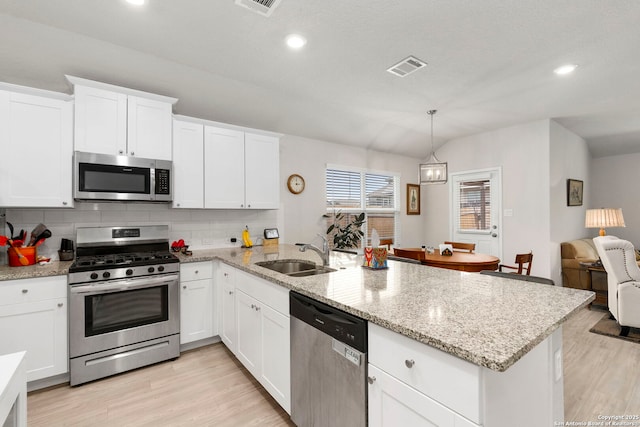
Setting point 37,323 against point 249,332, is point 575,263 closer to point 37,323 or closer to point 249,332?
point 249,332

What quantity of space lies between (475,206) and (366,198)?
6.54 ft

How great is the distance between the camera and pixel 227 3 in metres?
2.05

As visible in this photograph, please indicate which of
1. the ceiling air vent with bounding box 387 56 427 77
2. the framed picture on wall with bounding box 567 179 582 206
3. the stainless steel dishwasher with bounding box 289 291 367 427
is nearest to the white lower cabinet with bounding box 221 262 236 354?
the stainless steel dishwasher with bounding box 289 291 367 427

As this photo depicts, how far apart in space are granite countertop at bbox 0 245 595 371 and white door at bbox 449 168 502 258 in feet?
12.2

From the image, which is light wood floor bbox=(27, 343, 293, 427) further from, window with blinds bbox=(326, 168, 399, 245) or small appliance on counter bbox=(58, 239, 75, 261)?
window with blinds bbox=(326, 168, 399, 245)

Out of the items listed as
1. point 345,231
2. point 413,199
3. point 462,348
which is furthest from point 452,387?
point 413,199

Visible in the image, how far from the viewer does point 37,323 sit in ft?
7.28

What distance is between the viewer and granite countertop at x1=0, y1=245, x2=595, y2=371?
0.93 metres

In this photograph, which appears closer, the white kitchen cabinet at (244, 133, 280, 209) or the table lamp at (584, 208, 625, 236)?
the white kitchen cabinet at (244, 133, 280, 209)

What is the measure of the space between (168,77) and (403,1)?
2258mm

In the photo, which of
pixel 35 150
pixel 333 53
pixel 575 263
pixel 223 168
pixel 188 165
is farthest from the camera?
pixel 575 263

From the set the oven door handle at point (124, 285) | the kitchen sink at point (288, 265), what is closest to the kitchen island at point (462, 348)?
the kitchen sink at point (288, 265)

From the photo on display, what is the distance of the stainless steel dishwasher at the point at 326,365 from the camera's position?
1291 millimetres

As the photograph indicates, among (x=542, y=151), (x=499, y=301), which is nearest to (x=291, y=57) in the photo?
(x=499, y=301)
